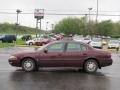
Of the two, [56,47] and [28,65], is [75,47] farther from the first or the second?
Answer: [28,65]

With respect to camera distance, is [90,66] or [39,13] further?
[39,13]

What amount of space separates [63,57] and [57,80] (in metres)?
2.58

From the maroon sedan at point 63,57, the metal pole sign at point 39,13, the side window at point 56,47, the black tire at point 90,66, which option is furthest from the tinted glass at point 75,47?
the metal pole sign at point 39,13

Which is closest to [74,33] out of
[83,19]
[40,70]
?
[83,19]

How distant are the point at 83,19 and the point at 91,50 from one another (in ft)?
372

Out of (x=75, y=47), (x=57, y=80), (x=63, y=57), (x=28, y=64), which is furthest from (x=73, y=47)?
(x=57, y=80)

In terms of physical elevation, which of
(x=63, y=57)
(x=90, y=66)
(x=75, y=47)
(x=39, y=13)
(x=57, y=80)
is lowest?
(x=57, y=80)

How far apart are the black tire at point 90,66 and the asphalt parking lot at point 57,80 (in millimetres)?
283

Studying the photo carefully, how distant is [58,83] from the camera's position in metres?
11.7

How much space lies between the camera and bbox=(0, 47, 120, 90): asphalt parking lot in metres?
10.9

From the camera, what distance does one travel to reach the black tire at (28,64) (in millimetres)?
14999

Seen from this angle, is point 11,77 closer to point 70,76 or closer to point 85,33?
point 70,76

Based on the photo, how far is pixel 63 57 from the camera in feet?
49.0

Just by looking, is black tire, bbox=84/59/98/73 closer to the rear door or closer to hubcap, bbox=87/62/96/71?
hubcap, bbox=87/62/96/71
